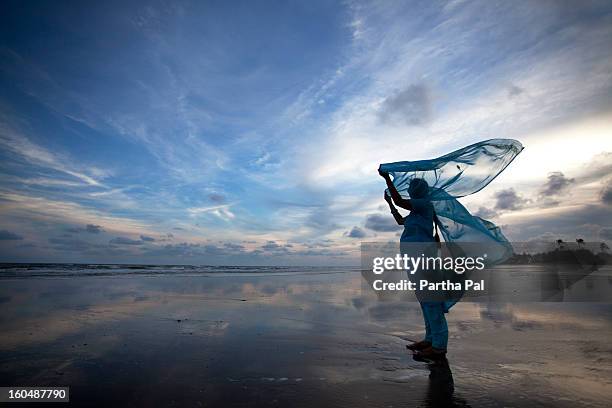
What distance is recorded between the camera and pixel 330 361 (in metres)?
4.27

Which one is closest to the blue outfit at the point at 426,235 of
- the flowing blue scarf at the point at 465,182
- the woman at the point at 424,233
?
the woman at the point at 424,233

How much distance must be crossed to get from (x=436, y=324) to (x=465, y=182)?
2.23m

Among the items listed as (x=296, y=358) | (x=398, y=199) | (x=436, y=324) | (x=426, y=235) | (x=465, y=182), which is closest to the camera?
(x=296, y=358)

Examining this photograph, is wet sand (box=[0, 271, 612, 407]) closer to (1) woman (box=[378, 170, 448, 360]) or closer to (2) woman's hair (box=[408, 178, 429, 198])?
(1) woman (box=[378, 170, 448, 360])

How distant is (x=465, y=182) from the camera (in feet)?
17.2

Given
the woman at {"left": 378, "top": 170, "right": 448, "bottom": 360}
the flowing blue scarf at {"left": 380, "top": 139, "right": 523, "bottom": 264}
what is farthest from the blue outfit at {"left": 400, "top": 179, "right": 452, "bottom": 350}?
the flowing blue scarf at {"left": 380, "top": 139, "right": 523, "bottom": 264}

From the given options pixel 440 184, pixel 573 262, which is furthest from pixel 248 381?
pixel 573 262

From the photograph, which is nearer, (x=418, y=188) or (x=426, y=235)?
(x=426, y=235)

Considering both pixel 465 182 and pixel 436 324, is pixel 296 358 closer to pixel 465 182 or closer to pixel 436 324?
pixel 436 324

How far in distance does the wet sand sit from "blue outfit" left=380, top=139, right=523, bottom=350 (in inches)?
47.2

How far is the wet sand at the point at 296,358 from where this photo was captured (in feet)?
10.4

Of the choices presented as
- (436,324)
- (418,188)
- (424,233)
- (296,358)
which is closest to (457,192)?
(418,188)

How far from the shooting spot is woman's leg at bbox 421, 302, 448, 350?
14.9ft

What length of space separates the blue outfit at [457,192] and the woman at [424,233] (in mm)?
12
